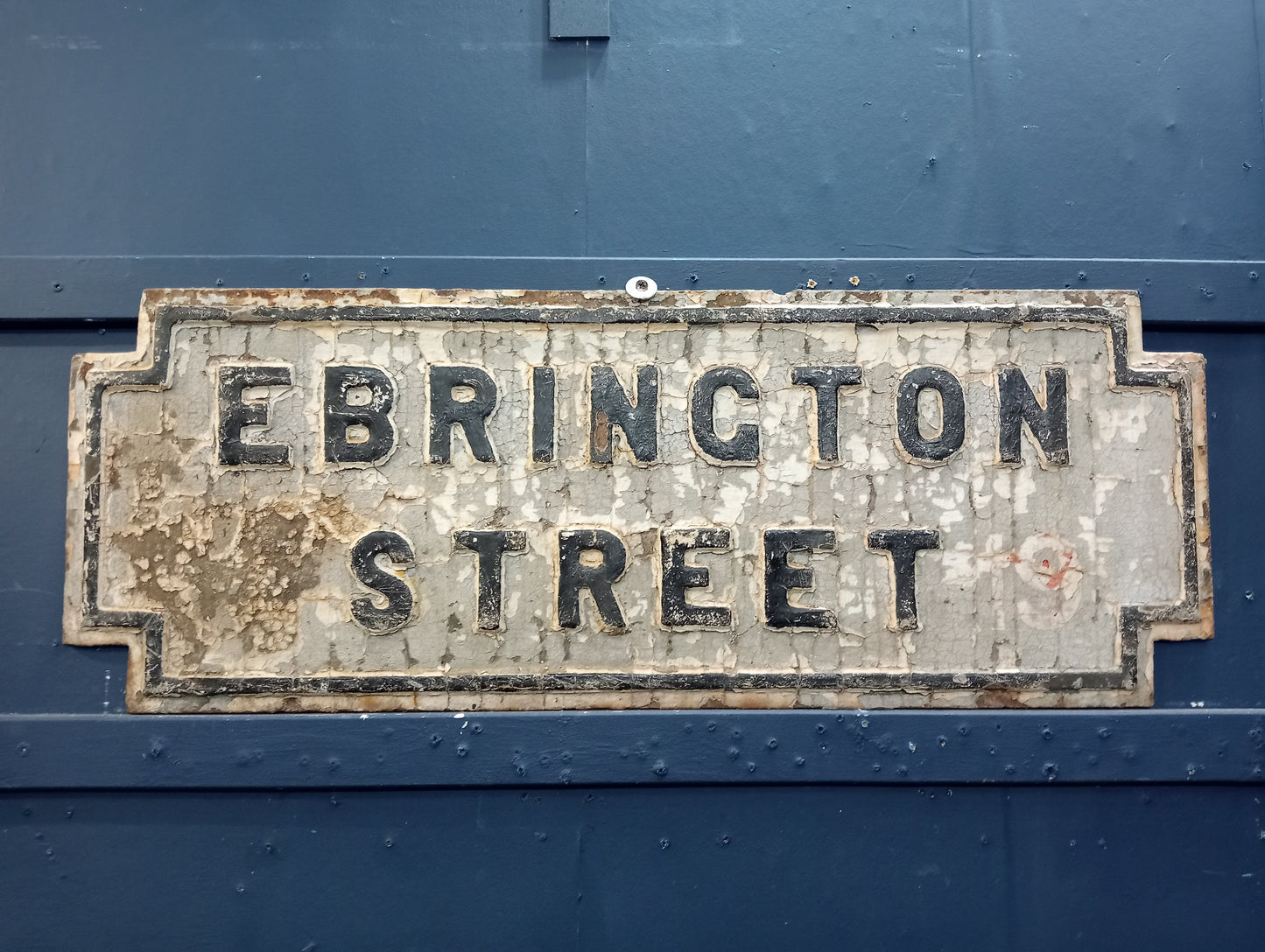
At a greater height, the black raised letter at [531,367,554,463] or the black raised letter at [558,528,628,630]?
the black raised letter at [531,367,554,463]

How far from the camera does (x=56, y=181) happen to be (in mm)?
2713

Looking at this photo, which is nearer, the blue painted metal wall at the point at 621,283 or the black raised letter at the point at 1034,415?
the blue painted metal wall at the point at 621,283

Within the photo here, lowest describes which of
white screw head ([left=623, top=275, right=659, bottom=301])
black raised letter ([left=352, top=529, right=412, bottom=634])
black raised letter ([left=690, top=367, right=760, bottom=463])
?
black raised letter ([left=352, top=529, right=412, bottom=634])

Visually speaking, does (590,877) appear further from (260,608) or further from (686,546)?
(260,608)

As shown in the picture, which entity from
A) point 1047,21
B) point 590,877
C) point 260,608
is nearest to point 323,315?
point 260,608

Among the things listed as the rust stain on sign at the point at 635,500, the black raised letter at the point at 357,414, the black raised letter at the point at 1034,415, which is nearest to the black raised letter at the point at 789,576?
the rust stain on sign at the point at 635,500

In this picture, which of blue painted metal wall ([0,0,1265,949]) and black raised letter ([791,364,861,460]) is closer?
blue painted metal wall ([0,0,1265,949])

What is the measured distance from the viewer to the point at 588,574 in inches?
104

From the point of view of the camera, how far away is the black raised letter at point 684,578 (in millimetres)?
2629

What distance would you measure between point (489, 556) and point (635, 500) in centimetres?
49

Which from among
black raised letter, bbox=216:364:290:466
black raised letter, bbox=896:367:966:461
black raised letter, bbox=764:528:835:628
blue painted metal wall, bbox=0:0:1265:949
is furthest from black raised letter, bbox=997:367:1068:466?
black raised letter, bbox=216:364:290:466

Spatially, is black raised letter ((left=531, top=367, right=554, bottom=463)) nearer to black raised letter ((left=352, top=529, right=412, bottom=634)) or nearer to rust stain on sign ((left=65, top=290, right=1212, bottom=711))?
rust stain on sign ((left=65, top=290, right=1212, bottom=711))

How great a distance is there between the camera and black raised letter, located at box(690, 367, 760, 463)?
267 centimetres

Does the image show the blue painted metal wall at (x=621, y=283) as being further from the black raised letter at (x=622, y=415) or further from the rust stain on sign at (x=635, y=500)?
the black raised letter at (x=622, y=415)
